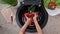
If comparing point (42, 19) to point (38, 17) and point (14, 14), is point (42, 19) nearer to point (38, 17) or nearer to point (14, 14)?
point (38, 17)

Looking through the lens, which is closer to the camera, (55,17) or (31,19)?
(31,19)

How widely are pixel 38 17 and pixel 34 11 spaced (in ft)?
0.14

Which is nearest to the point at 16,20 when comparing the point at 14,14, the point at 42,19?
the point at 14,14

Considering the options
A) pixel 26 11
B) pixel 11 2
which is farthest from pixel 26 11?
pixel 11 2

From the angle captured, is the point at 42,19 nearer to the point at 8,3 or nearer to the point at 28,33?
the point at 28,33

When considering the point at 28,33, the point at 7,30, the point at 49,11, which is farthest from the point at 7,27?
the point at 49,11

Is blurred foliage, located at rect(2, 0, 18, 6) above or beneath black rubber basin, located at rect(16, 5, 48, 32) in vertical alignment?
above

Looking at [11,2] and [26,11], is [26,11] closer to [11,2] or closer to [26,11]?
[26,11]

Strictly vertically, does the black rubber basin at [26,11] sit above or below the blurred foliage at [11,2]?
below

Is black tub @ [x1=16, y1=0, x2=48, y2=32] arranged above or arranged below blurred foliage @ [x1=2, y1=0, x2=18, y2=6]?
below

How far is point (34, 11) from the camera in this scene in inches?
30.9

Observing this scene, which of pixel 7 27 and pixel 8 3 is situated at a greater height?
pixel 8 3

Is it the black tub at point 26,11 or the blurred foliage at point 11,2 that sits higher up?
the blurred foliage at point 11,2

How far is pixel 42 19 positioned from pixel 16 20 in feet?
0.49
